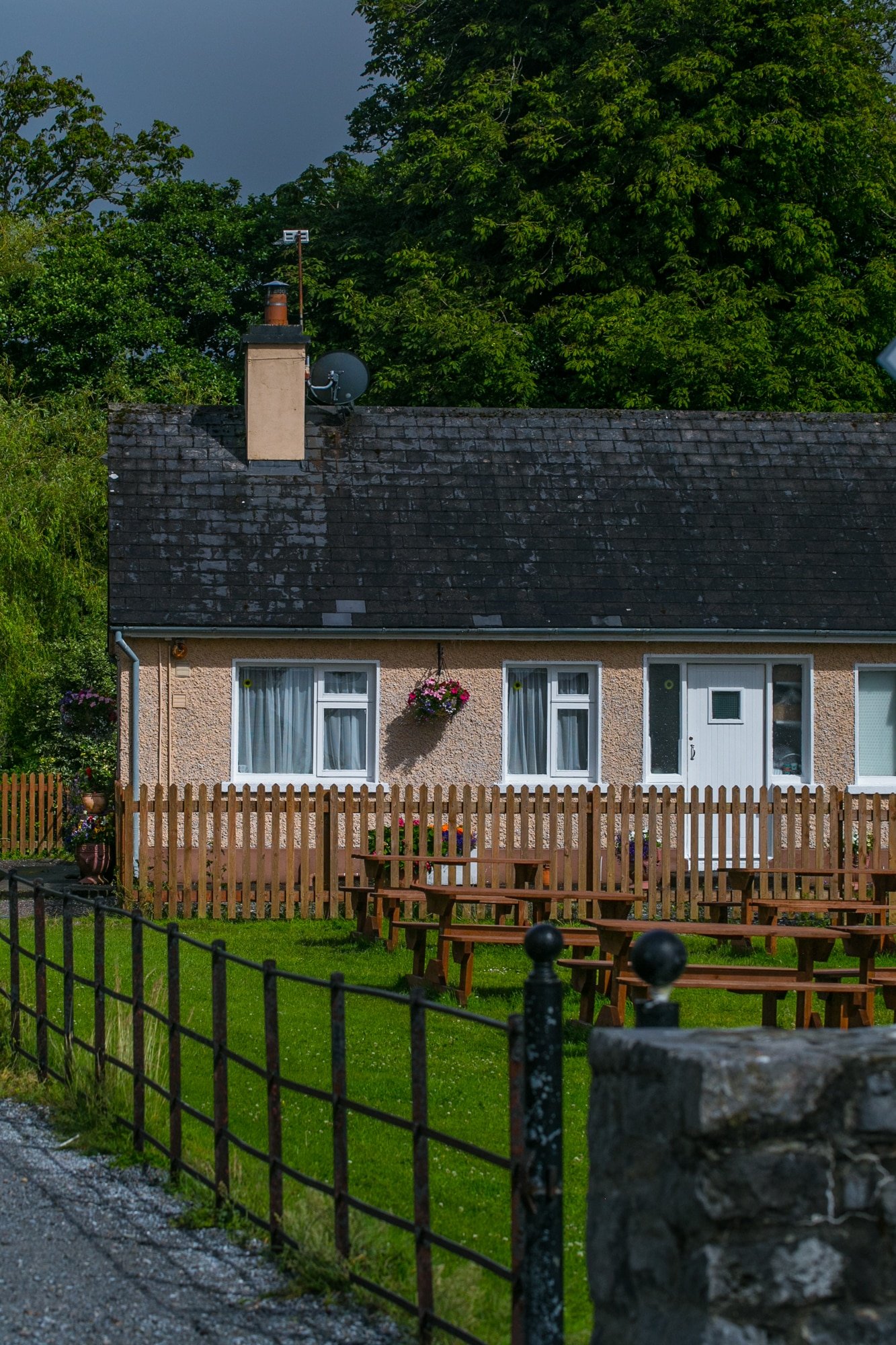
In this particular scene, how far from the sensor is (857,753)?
18.2 m

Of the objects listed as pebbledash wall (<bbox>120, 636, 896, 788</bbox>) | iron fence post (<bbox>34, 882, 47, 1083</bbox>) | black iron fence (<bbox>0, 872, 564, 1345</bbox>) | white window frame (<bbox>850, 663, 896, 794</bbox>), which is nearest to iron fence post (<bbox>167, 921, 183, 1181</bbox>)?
black iron fence (<bbox>0, 872, 564, 1345</bbox>)

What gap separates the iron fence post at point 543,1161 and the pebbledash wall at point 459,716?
43.2 feet

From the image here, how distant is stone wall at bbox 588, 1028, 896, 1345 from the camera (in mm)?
3566

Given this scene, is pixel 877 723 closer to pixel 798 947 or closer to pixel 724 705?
pixel 724 705

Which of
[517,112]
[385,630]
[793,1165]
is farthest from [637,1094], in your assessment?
[517,112]

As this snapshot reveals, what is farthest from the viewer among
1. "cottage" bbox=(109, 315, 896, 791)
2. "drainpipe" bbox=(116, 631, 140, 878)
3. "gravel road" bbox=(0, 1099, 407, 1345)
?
"cottage" bbox=(109, 315, 896, 791)

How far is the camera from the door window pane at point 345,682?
57.9ft

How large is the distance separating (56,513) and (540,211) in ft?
34.3

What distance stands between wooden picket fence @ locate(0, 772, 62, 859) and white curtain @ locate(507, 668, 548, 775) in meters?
9.28

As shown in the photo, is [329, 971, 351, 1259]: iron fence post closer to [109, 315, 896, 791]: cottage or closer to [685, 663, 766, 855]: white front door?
[109, 315, 896, 791]: cottage

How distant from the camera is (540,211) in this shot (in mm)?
29047

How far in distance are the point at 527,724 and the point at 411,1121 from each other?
12.9m

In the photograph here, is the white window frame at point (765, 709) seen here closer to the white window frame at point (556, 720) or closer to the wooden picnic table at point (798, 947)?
the white window frame at point (556, 720)

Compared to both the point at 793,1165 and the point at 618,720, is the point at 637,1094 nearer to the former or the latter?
the point at 793,1165
